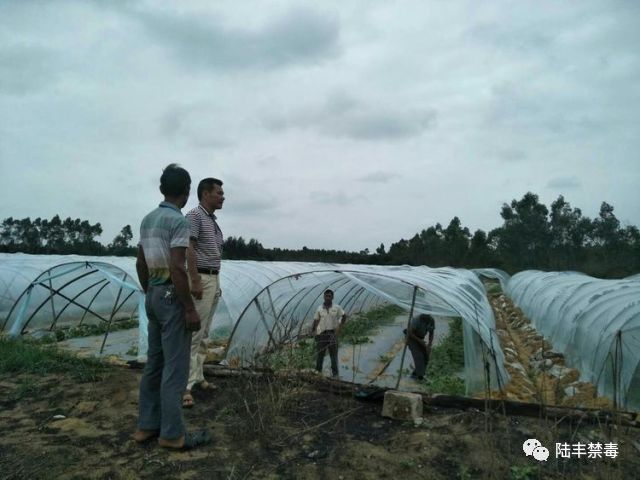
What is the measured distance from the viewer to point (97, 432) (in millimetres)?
3770

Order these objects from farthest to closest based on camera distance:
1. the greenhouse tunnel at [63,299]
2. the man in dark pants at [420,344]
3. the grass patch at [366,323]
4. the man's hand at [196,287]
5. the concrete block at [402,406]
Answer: the grass patch at [366,323] → the greenhouse tunnel at [63,299] → the man in dark pants at [420,344] → the concrete block at [402,406] → the man's hand at [196,287]

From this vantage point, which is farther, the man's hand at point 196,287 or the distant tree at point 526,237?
the distant tree at point 526,237

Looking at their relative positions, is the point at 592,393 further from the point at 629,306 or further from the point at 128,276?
the point at 128,276

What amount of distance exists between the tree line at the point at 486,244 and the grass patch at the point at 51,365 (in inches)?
1278

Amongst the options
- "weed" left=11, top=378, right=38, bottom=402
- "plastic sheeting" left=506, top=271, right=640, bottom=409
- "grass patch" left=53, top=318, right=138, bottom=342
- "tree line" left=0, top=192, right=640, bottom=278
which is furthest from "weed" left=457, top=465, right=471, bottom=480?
"tree line" left=0, top=192, right=640, bottom=278

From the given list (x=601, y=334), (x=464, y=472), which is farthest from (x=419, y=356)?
(x=464, y=472)

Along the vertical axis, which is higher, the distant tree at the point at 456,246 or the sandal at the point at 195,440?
the distant tree at the point at 456,246

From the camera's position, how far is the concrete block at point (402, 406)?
410 centimetres

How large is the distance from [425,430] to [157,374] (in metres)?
2.23

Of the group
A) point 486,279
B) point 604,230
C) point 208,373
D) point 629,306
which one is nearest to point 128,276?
point 208,373

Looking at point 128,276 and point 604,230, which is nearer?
point 128,276

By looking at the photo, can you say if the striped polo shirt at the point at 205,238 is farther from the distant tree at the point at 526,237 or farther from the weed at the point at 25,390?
the distant tree at the point at 526,237

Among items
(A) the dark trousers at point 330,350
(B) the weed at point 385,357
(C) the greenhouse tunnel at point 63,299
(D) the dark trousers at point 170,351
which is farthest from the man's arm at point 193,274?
(C) the greenhouse tunnel at point 63,299

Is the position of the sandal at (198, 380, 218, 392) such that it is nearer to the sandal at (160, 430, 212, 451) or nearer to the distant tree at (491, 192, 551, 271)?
the sandal at (160, 430, 212, 451)
